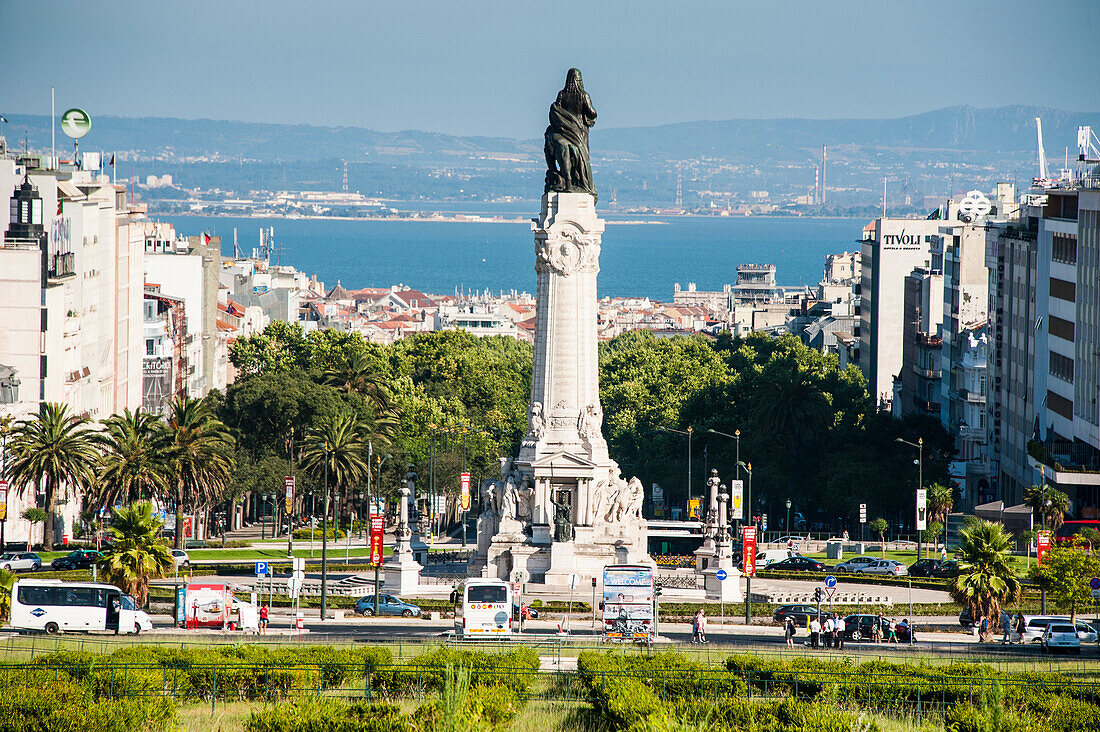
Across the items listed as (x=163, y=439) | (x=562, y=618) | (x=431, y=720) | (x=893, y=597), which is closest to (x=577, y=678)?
(x=431, y=720)

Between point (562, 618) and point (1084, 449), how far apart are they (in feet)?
137

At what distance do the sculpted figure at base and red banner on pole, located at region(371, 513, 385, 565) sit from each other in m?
18.6

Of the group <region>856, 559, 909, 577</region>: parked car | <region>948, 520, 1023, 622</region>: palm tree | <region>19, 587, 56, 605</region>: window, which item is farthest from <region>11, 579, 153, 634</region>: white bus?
<region>856, 559, 909, 577</region>: parked car

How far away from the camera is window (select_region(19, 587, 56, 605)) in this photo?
6544 centimetres

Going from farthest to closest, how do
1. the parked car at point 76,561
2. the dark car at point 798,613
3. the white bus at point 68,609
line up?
the parked car at point 76,561 → the dark car at point 798,613 → the white bus at point 68,609

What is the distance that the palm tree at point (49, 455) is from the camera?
95.3m

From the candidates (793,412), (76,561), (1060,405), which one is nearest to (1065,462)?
(1060,405)

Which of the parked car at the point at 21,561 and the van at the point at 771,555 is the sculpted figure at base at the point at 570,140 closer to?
the van at the point at 771,555

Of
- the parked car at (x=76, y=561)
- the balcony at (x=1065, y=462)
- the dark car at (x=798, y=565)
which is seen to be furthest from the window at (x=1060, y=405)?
the parked car at (x=76, y=561)

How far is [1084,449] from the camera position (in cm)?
10262

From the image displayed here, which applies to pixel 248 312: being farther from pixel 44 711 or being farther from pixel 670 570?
pixel 44 711

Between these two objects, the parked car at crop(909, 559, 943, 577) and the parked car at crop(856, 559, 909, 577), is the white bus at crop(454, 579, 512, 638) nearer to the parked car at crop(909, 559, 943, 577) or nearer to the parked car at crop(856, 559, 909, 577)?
the parked car at crop(856, 559, 909, 577)

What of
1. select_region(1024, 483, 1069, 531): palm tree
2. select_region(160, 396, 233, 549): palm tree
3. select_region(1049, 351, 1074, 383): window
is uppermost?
select_region(1049, 351, 1074, 383): window

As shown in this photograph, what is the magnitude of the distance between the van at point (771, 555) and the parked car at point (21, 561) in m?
37.4
